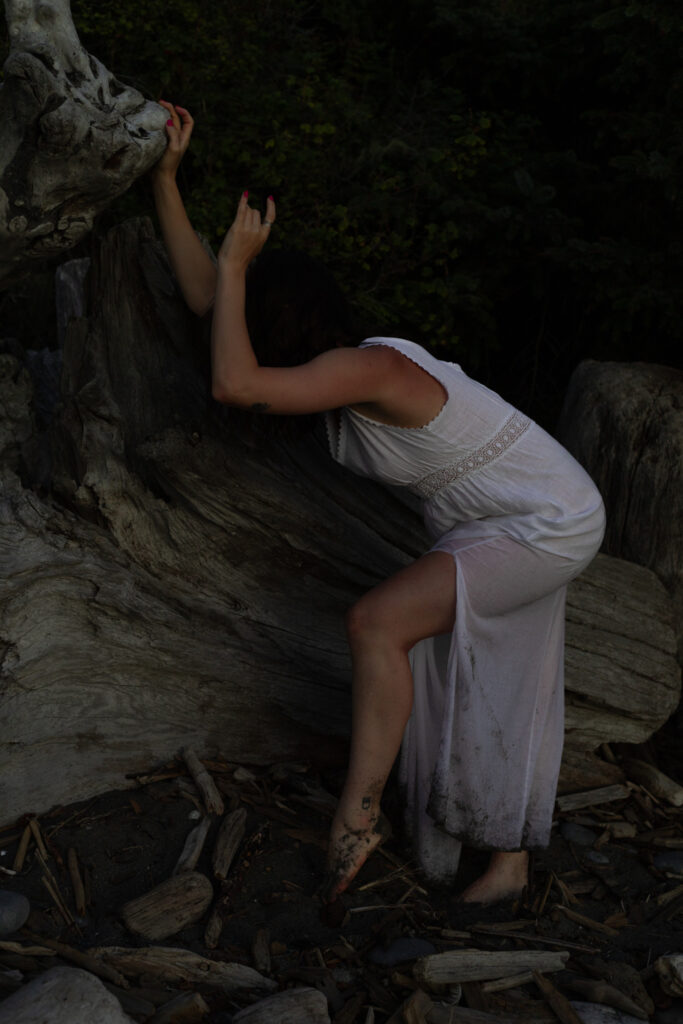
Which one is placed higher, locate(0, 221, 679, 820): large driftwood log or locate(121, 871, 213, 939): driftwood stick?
locate(0, 221, 679, 820): large driftwood log

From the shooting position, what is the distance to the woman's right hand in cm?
335

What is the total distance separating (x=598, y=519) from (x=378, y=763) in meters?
1.01

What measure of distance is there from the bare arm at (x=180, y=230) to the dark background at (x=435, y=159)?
103 inches

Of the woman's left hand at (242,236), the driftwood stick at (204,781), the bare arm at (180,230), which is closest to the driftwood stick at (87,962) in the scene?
the driftwood stick at (204,781)

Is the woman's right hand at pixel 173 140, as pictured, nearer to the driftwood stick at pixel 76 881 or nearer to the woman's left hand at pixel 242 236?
the woman's left hand at pixel 242 236

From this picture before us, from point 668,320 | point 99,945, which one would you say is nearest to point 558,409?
point 668,320

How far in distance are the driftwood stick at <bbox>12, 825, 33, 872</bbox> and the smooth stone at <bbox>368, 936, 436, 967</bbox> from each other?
108 cm

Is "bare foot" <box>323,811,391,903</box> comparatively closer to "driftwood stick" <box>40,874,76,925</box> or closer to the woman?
the woman

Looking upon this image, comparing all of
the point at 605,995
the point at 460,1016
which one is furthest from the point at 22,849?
the point at 605,995

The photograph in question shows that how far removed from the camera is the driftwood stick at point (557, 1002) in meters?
2.72

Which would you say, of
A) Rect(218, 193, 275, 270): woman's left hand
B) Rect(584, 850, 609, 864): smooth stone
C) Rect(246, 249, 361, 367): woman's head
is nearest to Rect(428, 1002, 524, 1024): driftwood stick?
Rect(584, 850, 609, 864): smooth stone

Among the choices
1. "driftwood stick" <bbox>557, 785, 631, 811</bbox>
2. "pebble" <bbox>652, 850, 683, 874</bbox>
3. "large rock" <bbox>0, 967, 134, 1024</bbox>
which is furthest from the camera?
"driftwood stick" <bbox>557, 785, 631, 811</bbox>

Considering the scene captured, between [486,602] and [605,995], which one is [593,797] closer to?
[605,995]

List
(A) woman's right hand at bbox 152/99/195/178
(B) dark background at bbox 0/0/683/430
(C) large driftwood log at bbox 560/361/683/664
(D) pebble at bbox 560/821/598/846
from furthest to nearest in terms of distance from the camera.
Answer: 1. (B) dark background at bbox 0/0/683/430
2. (C) large driftwood log at bbox 560/361/683/664
3. (D) pebble at bbox 560/821/598/846
4. (A) woman's right hand at bbox 152/99/195/178
